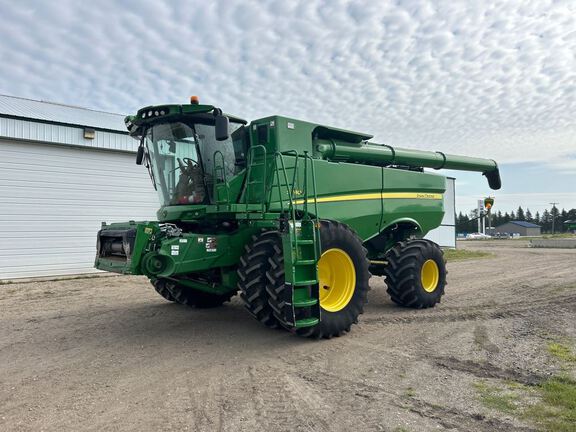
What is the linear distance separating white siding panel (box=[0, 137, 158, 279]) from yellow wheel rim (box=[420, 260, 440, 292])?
10182 millimetres

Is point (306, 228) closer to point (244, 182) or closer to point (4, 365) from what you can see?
point (244, 182)

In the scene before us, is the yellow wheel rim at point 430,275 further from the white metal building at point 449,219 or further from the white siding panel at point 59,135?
the white metal building at point 449,219

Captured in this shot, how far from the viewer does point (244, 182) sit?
6625 millimetres

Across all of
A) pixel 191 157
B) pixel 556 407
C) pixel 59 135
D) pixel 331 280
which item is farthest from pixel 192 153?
pixel 59 135

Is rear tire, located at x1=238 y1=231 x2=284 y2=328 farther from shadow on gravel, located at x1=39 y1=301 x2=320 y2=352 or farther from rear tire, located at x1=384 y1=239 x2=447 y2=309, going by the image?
rear tire, located at x1=384 y1=239 x2=447 y2=309

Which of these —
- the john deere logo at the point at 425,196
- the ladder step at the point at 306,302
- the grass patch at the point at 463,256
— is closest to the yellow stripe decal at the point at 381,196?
the john deere logo at the point at 425,196

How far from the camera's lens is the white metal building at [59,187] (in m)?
12.9

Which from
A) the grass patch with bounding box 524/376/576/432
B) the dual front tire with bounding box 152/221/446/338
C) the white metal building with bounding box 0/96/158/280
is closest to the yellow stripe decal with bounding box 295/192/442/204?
the dual front tire with bounding box 152/221/446/338

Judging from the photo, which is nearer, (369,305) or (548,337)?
(548,337)

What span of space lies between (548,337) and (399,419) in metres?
3.52

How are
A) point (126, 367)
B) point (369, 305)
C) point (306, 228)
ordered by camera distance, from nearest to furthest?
1. point (126, 367)
2. point (306, 228)
3. point (369, 305)

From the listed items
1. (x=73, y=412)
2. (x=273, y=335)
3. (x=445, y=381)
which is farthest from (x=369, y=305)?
(x=73, y=412)

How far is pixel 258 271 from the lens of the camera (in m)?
5.78

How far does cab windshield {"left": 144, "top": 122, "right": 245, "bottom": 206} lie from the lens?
6.50m
